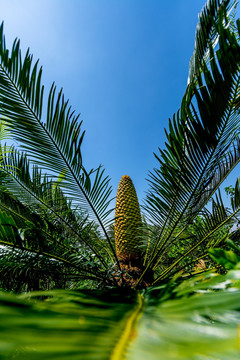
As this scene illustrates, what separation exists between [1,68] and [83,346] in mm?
1904

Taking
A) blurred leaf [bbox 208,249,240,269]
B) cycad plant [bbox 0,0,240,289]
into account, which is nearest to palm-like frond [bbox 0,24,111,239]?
cycad plant [bbox 0,0,240,289]

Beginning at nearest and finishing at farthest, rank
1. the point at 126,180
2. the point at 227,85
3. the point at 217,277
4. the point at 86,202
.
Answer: the point at 217,277 → the point at 227,85 → the point at 86,202 → the point at 126,180

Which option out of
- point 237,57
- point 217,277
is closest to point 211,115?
point 237,57

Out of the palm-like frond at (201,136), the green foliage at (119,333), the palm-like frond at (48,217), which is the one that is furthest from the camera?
the palm-like frond at (48,217)

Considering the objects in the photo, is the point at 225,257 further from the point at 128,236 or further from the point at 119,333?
the point at 128,236

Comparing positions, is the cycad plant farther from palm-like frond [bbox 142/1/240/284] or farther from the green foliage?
the green foliage

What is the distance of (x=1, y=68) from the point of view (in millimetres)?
1620

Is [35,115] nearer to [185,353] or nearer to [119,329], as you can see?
[119,329]

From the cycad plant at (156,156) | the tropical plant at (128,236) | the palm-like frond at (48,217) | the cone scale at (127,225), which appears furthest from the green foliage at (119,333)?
the cone scale at (127,225)

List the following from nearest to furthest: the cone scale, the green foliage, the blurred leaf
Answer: the green foliage
the blurred leaf
the cone scale

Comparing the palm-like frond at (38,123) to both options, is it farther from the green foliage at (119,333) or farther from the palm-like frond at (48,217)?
the green foliage at (119,333)

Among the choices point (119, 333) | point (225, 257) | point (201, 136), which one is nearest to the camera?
point (119, 333)

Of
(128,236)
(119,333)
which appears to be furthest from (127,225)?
(119,333)

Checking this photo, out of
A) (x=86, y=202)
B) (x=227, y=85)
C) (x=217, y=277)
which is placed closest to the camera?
(x=217, y=277)
